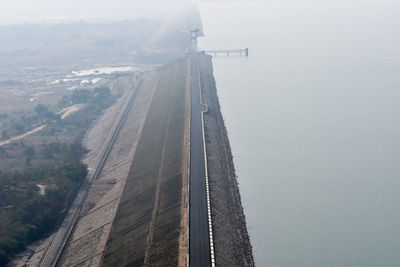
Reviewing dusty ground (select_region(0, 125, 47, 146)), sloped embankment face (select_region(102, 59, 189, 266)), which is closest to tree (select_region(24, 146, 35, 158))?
dusty ground (select_region(0, 125, 47, 146))

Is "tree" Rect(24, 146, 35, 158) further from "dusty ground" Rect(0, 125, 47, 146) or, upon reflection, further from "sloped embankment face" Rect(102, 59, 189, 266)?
"sloped embankment face" Rect(102, 59, 189, 266)

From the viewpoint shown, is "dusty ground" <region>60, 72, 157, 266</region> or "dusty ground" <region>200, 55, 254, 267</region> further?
"dusty ground" <region>60, 72, 157, 266</region>

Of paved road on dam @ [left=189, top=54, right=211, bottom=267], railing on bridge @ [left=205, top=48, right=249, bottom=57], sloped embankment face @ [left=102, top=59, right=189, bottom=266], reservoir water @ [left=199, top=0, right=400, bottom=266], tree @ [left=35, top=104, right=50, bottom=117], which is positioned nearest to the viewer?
paved road on dam @ [left=189, top=54, right=211, bottom=267]

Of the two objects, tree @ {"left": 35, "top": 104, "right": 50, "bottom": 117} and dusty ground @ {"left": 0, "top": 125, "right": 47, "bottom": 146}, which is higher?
tree @ {"left": 35, "top": 104, "right": 50, "bottom": 117}

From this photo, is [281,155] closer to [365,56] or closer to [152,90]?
[152,90]

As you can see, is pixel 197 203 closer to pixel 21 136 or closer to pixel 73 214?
pixel 73 214

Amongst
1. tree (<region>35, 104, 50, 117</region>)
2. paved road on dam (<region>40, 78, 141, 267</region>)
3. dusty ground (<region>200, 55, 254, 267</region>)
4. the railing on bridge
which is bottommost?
paved road on dam (<region>40, 78, 141, 267</region>)
